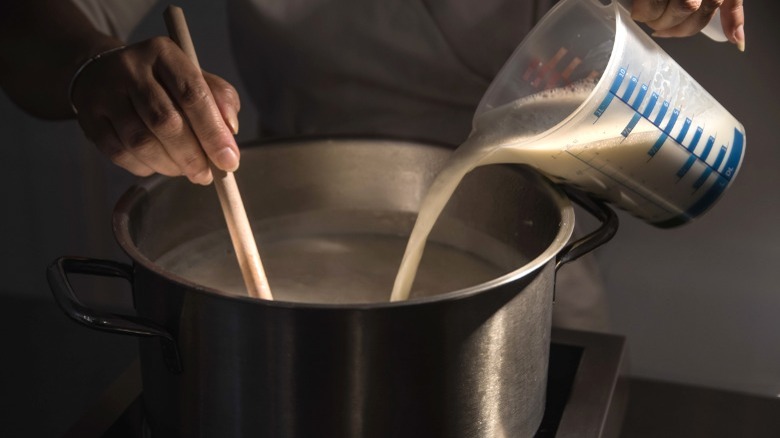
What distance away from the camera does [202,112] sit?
700 millimetres

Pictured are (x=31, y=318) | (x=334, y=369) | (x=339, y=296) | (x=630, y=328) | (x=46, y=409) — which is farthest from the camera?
(x=630, y=328)

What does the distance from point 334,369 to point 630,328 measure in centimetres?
75

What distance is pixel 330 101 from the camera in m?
1.12

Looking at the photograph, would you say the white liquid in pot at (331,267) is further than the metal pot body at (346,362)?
Yes

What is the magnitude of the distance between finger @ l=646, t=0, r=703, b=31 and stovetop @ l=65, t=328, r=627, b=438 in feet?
0.90

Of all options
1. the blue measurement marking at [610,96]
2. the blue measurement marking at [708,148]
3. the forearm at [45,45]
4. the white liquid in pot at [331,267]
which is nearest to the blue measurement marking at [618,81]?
the blue measurement marking at [610,96]

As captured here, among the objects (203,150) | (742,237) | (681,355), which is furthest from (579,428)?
(742,237)

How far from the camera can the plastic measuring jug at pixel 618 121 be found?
2.31 ft

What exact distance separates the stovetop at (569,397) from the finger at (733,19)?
274mm

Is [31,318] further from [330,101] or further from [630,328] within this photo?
[630,328]

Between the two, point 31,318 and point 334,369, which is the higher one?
point 334,369

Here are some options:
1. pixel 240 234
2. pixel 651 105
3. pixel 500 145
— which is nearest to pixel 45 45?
pixel 240 234

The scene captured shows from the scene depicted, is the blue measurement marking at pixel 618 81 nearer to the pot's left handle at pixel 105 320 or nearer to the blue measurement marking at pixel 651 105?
the blue measurement marking at pixel 651 105

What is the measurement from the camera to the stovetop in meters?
0.74
